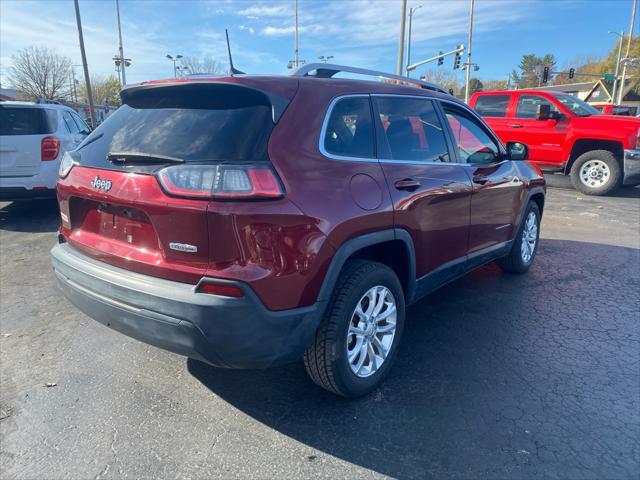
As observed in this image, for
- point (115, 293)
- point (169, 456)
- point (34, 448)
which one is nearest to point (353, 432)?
point (169, 456)

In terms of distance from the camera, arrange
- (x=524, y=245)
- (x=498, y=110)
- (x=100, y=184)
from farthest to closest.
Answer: (x=498, y=110) → (x=524, y=245) → (x=100, y=184)

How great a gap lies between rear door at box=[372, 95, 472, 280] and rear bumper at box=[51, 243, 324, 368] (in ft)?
3.21

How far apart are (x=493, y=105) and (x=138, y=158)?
35.1 ft

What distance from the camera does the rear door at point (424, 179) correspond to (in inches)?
113

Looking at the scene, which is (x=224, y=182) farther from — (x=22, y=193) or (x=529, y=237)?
(x=22, y=193)

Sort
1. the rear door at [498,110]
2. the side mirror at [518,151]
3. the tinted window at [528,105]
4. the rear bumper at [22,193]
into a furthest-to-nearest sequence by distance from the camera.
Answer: the rear door at [498,110], the tinted window at [528,105], the rear bumper at [22,193], the side mirror at [518,151]

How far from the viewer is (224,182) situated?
2.10 meters

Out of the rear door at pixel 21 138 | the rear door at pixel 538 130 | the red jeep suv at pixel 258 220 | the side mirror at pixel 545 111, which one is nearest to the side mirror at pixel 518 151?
the red jeep suv at pixel 258 220

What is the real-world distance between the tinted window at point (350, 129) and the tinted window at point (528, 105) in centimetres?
925

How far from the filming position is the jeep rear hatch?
6.98 ft

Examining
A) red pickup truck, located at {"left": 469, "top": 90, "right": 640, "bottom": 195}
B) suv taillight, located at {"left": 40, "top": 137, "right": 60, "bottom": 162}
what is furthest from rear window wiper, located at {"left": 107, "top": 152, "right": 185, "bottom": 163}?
red pickup truck, located at {"left": 469, "top": 90, "right": 640, "bottom": 195}

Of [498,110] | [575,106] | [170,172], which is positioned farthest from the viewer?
[498,110]

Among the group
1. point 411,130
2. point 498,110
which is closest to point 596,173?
point 498,110

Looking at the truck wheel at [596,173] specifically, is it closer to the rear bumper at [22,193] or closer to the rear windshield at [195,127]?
the rear windshield at [195,127]
